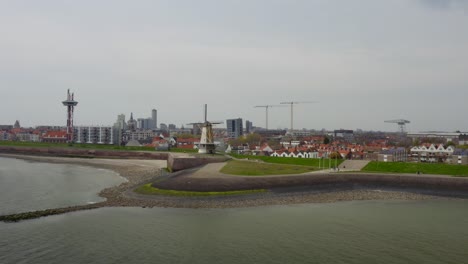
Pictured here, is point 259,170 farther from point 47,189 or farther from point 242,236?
point 47,189

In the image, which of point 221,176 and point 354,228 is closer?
point 354,228

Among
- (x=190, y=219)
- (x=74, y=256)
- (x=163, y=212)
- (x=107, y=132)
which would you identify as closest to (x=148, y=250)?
(x=74, y=256)

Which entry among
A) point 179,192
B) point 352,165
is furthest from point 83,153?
point 352,165

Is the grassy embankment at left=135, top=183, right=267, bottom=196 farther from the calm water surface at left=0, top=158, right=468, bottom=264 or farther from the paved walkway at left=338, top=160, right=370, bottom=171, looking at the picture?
the paved walkway at left=338, top=160, right=370, bottom=171

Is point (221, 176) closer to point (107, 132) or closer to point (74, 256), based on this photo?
point (74, 256)

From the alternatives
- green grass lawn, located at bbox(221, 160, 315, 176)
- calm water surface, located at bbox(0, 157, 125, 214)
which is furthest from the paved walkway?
calm water surface, located at bbox(0, 157, 125, 214)

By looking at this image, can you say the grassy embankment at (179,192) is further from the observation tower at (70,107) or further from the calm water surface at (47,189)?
the observation tower at (70,107)

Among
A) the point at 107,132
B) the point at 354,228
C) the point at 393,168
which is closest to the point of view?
the point at 354,228
